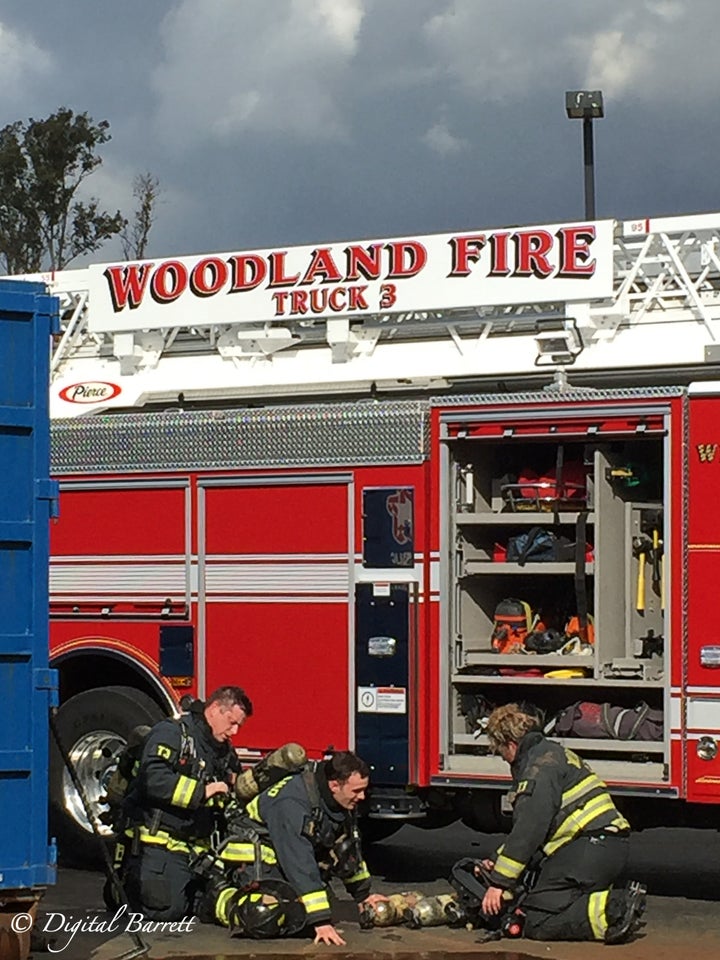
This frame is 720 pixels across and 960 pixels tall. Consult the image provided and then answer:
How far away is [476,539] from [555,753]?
67.5 inches

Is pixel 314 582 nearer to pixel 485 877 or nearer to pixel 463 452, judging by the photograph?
pixel 463 452

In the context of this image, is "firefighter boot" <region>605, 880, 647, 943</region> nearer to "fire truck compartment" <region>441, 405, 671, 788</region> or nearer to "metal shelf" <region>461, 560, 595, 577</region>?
"fire truck compartment" <region>441, 405, 671, 788</region>

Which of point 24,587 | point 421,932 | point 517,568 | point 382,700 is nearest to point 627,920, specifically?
point 421,932

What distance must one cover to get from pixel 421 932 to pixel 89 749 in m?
2.73

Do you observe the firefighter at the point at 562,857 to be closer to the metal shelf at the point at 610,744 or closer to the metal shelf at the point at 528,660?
the metal shelf at the point at 610,744

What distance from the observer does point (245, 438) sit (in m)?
9.60

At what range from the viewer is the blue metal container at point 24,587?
247 inches

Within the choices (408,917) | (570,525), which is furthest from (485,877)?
(570,525)

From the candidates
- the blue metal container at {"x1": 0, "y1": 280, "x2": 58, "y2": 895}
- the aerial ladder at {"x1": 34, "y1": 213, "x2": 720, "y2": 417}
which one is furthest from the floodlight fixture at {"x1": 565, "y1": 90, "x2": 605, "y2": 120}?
the blue metal container at {"x1": 0, "y1": 280, "x2": 58, "y2": 895}

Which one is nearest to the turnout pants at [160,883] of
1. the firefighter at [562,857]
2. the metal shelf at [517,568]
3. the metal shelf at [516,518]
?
the firefighter at [562,857]

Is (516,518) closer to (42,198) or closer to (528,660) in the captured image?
(528,660)

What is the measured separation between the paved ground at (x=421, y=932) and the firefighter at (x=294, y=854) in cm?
12

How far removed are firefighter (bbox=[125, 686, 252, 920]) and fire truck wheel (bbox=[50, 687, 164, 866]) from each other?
1600 mm

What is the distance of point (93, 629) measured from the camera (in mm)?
10047
